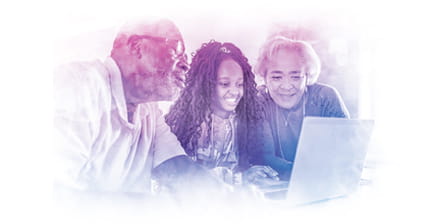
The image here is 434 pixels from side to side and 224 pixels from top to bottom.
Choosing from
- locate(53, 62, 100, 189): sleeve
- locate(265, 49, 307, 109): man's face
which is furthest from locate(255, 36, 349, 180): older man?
locate(53, 62, 100, 189): sleeve

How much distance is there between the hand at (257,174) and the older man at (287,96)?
0.08 feet

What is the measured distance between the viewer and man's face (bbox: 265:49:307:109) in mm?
1278

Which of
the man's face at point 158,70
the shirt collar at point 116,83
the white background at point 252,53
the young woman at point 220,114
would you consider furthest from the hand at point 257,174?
the shirt collar at point 116,83

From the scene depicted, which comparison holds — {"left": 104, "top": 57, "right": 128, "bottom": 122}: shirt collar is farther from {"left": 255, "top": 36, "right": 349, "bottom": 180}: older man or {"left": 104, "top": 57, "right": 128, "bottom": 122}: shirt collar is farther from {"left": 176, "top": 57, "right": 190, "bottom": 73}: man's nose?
{"left": 255, "top": 36, "right": 349, "bottom": 180}: older man

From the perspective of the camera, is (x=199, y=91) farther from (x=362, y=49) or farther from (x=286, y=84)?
(x=362, y=49)

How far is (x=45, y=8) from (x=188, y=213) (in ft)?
2.75

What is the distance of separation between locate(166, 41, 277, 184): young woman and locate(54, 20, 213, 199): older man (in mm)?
40

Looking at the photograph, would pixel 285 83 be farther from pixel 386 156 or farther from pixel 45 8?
pixel 45 8

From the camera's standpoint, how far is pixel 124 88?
A: 1.21 metres

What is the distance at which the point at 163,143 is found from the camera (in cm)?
124

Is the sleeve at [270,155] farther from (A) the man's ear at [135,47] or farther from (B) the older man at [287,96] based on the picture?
(A) the man's ear at [135,47]

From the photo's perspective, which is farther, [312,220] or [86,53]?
[312,220]

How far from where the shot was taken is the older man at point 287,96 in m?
1.29

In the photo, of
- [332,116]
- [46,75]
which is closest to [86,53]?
[46,75]
